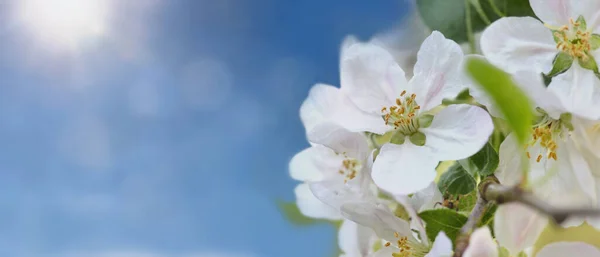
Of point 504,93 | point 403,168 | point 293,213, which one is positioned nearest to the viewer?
point 504,93

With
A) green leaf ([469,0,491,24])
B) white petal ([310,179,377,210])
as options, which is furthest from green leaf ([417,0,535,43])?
white petal ([310,179,377,210])

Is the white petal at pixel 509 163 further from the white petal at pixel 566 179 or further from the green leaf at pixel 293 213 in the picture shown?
the green leaf at pixel 293 213

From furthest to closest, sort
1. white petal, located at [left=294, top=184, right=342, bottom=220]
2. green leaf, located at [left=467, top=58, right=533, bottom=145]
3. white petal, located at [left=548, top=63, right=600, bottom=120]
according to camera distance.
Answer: white petal, located at [left=294, top=184, right=342, bottom=220] → white petal, located at [left=548, top=63, right=600, bottom=120] → green leaf, located at [left=467, top=58, right=533, bottom=145]

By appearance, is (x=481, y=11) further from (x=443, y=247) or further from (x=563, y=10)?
(x=443, y=247)

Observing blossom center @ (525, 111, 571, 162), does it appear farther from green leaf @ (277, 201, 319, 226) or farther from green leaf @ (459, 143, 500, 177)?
green leaf @ (277, 201, 319, 226)

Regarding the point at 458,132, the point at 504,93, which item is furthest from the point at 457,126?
the point at 504,93

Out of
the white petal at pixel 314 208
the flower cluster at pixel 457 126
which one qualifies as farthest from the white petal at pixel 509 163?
the white petal at pixel 314 208
